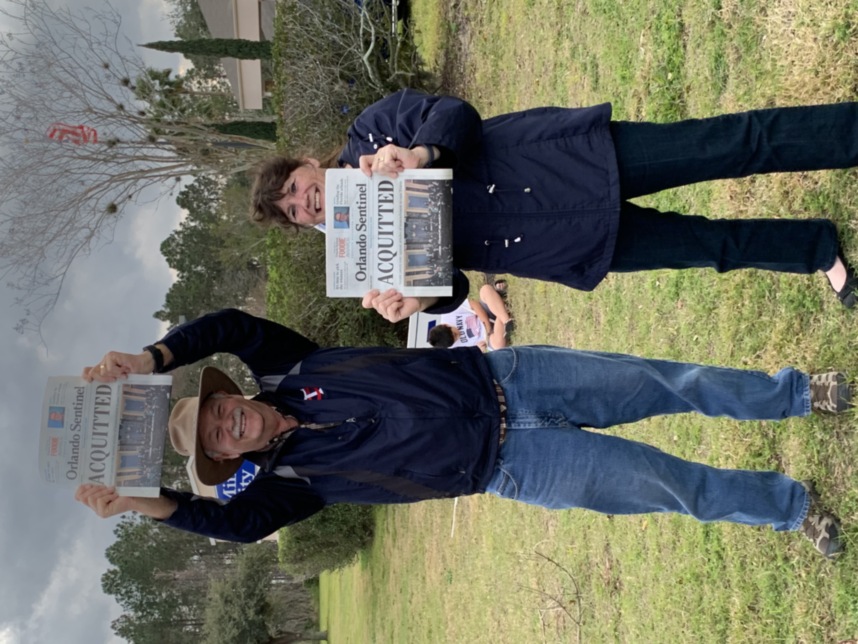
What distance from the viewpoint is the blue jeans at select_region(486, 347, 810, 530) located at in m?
2.98

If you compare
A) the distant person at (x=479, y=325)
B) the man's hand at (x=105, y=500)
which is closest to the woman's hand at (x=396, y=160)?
the man's hand at (x=105, y=500)

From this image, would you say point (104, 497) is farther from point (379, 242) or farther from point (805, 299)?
point (805, 299)

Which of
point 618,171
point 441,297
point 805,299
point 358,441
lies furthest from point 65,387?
point 805,299

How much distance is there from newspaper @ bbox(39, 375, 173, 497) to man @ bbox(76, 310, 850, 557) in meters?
0.08

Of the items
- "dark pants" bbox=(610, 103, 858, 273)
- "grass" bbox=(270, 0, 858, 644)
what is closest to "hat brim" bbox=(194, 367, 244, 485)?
"dark pants" bbox=(610, 103, 858, 273)

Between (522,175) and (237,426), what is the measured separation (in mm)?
1623

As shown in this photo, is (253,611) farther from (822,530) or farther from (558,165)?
(558,165)

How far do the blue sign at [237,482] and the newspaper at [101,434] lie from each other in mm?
1032

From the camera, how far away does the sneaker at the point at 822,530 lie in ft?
10.4

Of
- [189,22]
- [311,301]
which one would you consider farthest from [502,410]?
[189,22]

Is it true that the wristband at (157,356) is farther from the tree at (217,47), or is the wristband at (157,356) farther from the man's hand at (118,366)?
the tree at (217,47)

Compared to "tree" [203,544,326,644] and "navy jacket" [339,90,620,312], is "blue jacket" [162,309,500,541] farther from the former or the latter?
Result: "tree" [203,544,326,644]

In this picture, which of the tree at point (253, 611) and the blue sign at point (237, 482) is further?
the tree at point (253, 611)

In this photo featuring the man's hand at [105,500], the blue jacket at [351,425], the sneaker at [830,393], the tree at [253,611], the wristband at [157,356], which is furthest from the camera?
the tree at [253,611]
